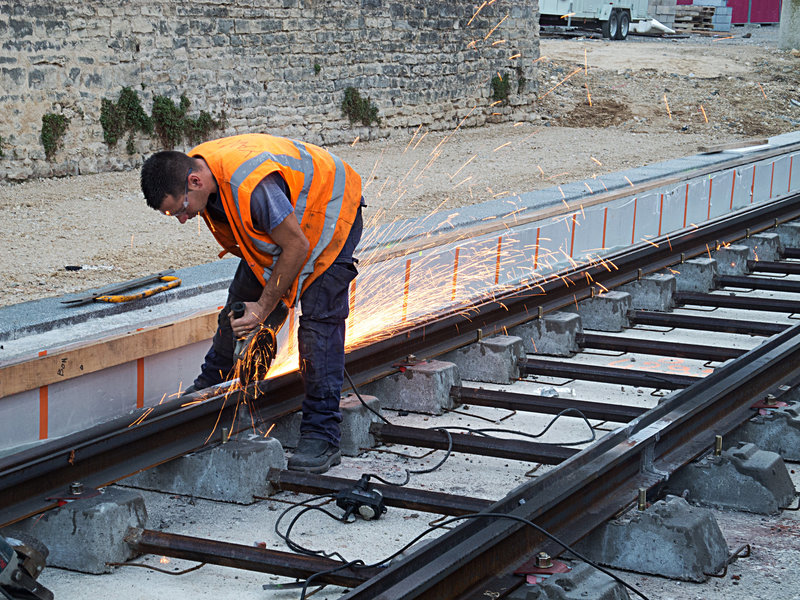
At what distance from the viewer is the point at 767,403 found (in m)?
5.17

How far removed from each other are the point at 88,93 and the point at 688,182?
24.6 feet

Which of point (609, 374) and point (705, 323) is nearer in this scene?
point (609, 374)

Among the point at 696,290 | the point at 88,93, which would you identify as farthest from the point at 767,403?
the point at 88,93

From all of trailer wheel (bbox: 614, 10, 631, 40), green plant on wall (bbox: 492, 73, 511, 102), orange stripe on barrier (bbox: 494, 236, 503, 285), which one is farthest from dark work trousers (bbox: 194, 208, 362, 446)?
trailer wheel (bbox: 614, 10, 631, 40)

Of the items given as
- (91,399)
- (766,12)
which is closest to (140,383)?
(91,399)

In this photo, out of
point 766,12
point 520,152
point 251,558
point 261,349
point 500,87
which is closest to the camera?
point 251,558

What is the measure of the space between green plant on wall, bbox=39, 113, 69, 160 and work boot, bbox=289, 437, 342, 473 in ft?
32.1

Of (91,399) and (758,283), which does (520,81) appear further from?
(91,399)

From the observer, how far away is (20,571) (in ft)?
10.8

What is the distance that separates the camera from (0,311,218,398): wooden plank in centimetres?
516

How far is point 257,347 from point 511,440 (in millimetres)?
Result: 1233

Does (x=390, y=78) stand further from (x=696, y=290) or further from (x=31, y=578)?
(x=31, y=578)

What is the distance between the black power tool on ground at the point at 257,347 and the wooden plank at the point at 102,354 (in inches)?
31.5

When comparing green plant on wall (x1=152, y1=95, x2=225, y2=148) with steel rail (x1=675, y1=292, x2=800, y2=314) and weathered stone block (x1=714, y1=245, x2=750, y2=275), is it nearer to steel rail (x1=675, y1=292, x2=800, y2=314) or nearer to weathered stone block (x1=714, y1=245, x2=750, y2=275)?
weathered stone block (x1=714, y1=245, x2=750, y2=275)
